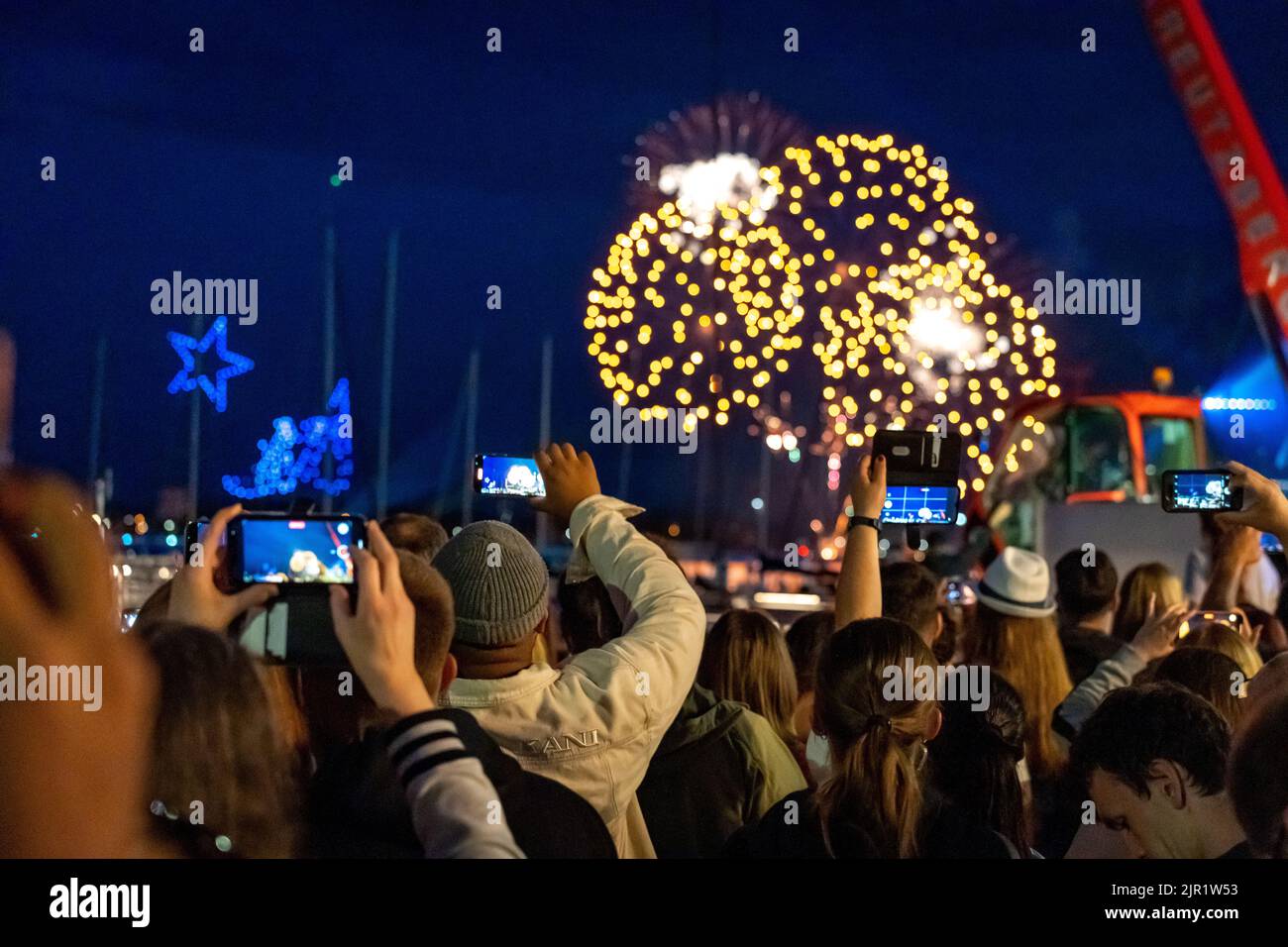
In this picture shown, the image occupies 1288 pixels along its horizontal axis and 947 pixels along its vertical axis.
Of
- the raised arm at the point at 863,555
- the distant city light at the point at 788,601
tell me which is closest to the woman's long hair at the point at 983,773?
the raised arm at the point at 863,555

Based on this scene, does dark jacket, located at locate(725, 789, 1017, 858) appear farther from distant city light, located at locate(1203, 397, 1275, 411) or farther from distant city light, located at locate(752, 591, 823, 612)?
distant city light, located at locate(752, 591, 823, 612)

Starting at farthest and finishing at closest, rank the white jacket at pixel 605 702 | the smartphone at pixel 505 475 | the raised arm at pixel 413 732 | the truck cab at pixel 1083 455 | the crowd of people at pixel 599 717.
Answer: the truck cab at pixel 1083 455
the smartphone at pixel 505 475
the white jacket at pixel 605 702
the raised arm at pixel 413 732
the crowd of people at pixel 599 717

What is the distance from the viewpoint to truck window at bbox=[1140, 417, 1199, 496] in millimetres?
17031

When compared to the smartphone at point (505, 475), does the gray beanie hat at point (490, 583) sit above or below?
below

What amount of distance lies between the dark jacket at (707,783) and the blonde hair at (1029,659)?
107 centimetres

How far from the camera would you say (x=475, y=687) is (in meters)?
3.21

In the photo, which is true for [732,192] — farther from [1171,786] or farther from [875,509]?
[1171,786]

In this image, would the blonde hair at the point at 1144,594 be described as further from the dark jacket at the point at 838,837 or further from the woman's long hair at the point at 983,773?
the dark jacket at the point at 838,837

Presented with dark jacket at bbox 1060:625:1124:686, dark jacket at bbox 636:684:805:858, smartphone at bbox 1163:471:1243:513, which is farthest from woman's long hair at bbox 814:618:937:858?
dark jacket at bbox 1060:625:1124:686

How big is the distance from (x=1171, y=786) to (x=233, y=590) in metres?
1.96

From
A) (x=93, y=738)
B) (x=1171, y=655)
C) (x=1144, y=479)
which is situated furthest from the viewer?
(x=1144, y=479)

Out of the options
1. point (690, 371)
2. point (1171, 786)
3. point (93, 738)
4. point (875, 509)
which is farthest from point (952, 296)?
point (93, 738)

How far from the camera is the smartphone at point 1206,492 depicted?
4406 millimetres

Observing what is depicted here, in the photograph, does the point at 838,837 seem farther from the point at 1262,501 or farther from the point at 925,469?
the point at 1262,501
